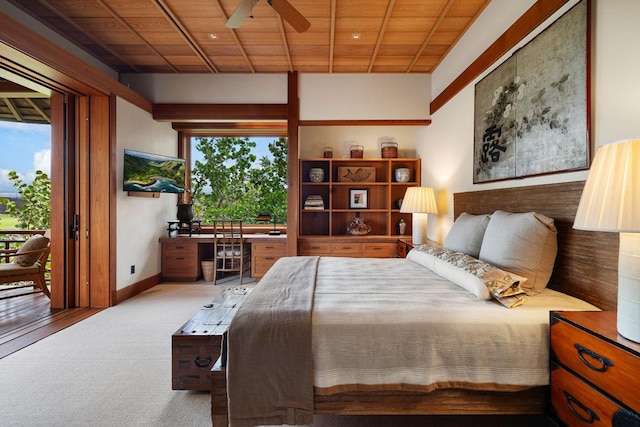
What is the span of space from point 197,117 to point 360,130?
8.18ft

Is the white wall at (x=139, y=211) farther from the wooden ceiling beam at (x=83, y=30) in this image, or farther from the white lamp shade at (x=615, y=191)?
the white lamp shade at (x=615, y=191)

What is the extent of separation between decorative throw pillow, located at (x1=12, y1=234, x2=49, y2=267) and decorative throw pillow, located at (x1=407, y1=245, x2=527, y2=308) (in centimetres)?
447

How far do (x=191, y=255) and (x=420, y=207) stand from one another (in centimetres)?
340

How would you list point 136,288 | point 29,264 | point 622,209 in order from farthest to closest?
point 136,288 → point 29,264 → point 622,209

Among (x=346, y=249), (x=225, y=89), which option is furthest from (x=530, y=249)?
(x=225, y=89)

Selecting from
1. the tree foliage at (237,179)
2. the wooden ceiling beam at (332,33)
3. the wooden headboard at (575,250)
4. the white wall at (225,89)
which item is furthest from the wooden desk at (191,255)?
the wooden headboard at (575,250)

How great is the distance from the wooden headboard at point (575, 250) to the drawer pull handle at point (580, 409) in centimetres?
59

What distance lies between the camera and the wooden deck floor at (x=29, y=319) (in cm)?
264

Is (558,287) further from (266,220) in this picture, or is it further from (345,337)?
(266,220)

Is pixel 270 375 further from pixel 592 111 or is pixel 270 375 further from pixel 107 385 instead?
pixel 592 111

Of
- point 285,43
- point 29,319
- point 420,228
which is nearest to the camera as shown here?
point 29,319

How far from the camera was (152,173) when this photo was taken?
13.5 feet

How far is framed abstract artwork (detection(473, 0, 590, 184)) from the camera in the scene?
5.64 feet

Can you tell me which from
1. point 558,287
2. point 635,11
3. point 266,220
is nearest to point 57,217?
point 266,220
